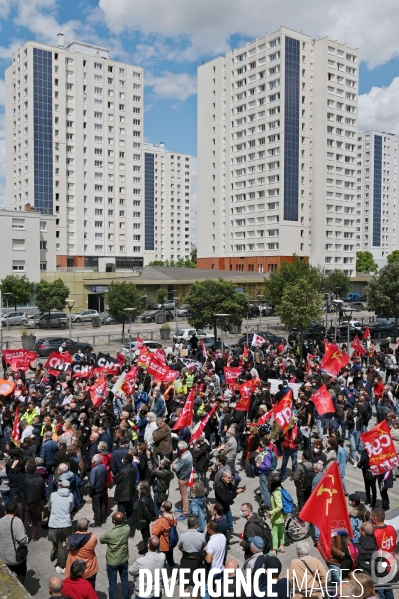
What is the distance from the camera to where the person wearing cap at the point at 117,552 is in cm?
818

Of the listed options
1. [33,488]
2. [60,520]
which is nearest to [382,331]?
[33,488]

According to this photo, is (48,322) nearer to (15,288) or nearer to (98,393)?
(15,288)

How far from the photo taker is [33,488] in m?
9.98

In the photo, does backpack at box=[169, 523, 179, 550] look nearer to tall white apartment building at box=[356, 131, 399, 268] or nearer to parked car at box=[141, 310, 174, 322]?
parked car at box=[141, 310, 174, 322]

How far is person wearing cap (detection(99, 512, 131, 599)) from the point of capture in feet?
26.8

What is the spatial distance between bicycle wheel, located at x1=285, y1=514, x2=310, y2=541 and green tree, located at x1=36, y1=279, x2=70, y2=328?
162 feet

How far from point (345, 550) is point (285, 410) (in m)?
5.73

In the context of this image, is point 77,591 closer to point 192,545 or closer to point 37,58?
point 192,545

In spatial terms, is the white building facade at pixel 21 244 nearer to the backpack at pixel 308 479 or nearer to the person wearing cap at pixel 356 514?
the backpack at pixel 308 479

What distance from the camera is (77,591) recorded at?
6887 mm

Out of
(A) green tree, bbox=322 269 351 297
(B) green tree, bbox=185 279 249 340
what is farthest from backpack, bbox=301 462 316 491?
(A) green tree, bbox=322 269 351 297

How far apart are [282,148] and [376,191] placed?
64575 mm

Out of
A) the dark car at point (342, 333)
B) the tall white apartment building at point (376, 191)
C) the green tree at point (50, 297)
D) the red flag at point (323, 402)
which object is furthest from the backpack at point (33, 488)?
the tall white apartment building at point (376, 191)

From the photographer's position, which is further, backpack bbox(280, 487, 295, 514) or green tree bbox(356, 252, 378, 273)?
green tree bbox(356, 252, 378, 273)
